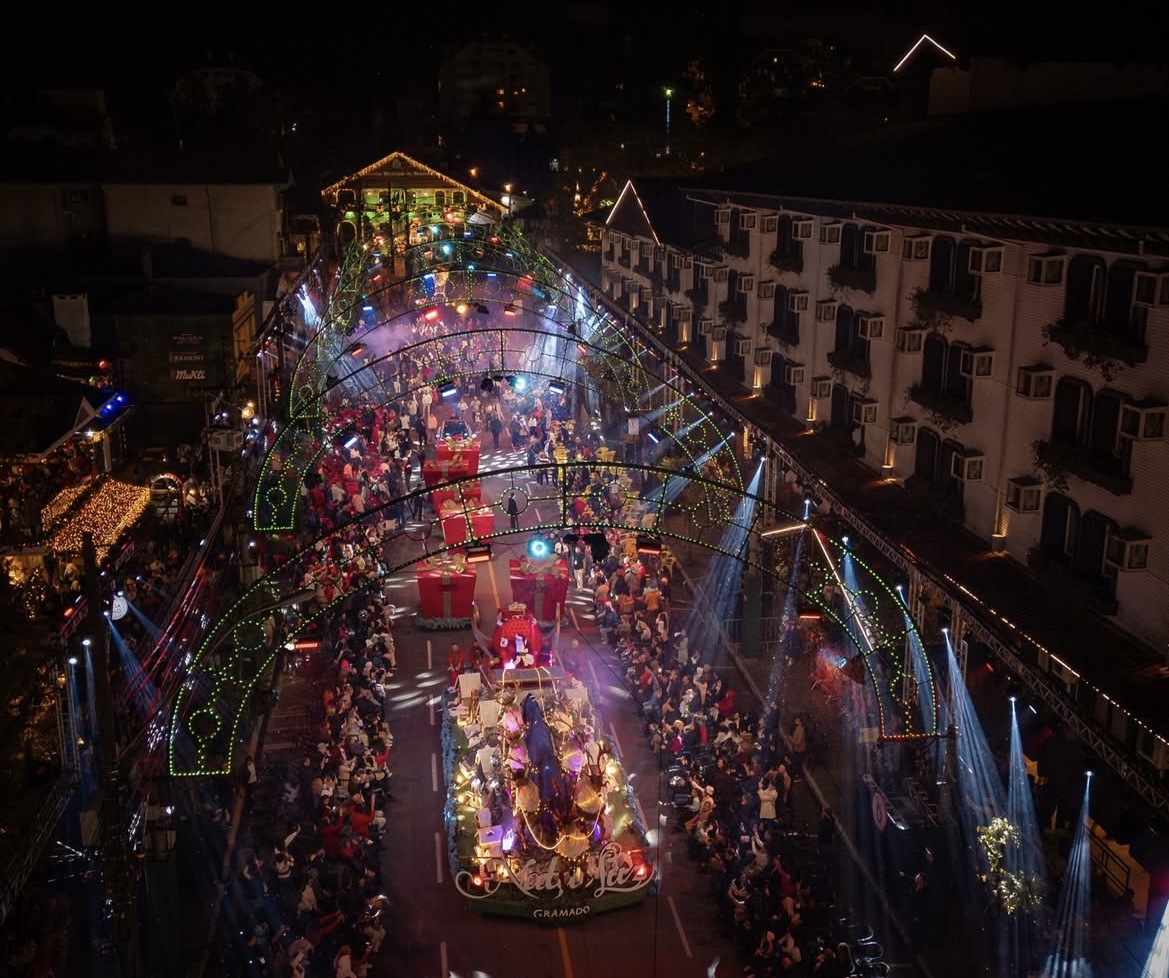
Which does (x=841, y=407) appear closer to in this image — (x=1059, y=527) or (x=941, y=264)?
(x=941, y=264)

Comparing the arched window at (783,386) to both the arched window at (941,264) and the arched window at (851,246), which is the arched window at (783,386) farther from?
the arched window at (941,264)

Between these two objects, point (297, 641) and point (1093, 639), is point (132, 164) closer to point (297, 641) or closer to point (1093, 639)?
point (297, 641)

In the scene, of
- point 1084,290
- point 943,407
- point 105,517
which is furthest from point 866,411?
point 105,517

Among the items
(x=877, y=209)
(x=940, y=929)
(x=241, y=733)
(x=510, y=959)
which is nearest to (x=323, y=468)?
(x=241, y=733)

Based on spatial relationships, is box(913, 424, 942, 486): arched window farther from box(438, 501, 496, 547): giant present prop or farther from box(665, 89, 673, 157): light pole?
box(665, 89, 673, 157): light pole

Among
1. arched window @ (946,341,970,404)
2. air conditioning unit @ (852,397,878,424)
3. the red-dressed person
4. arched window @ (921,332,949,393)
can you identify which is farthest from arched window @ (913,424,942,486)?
the red-dressed person
